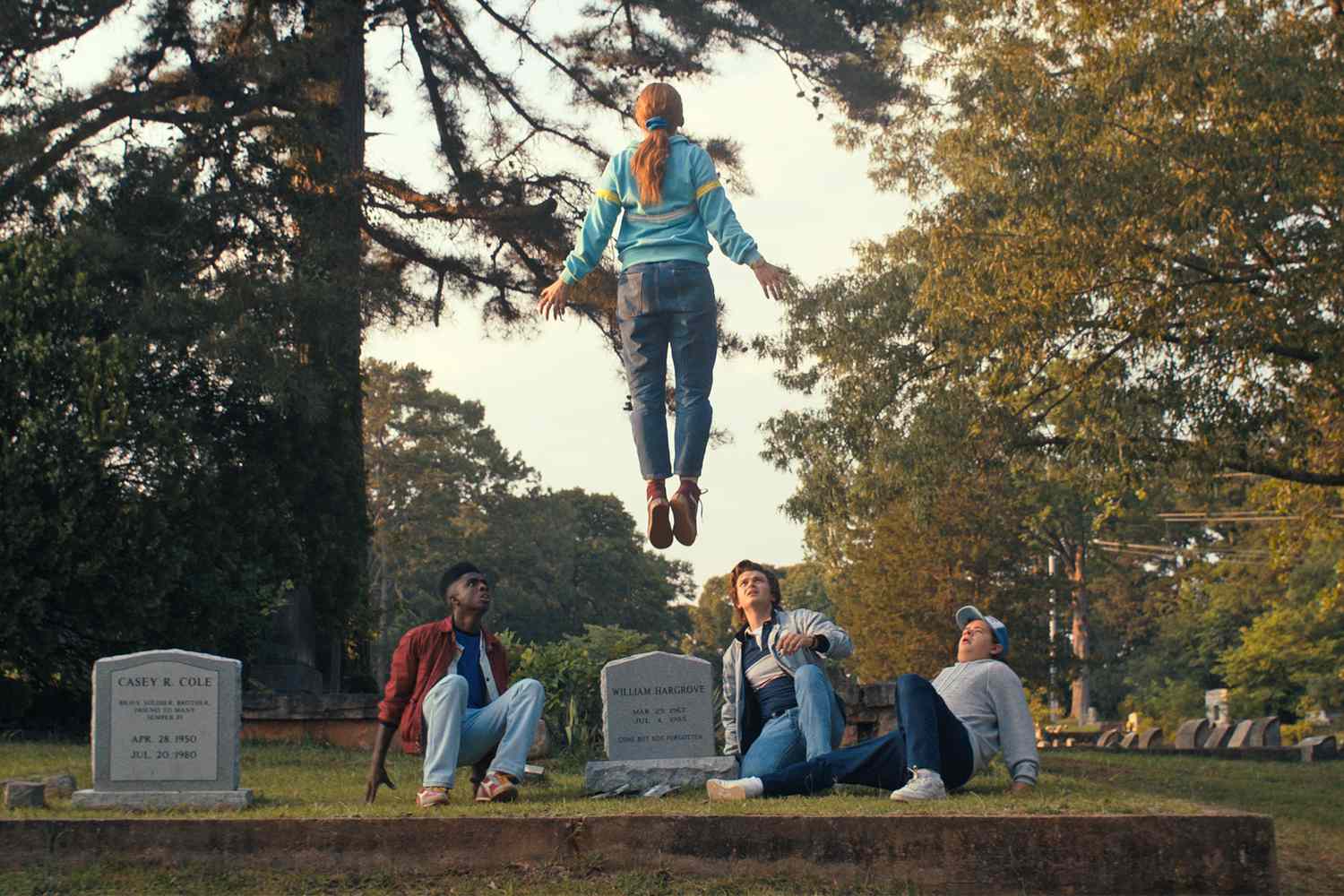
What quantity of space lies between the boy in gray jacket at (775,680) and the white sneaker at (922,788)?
67 cm

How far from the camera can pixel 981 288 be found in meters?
16.0

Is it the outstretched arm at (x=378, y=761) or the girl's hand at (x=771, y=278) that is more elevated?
the girl's hand at (x=771, y=278)

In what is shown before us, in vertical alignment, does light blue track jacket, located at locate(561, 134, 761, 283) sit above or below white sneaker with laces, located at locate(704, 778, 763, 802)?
above

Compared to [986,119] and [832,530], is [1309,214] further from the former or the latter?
[832,530]

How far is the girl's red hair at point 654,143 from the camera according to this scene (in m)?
9.31

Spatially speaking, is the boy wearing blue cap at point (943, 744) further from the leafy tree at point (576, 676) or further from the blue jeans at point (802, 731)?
the leafy tree at point (576, 676)

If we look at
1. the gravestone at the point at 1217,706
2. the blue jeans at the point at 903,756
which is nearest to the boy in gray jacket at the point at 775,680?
the blue jeans at the point at 903,756

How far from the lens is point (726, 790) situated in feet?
25.4

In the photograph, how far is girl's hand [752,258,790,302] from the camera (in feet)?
30.1

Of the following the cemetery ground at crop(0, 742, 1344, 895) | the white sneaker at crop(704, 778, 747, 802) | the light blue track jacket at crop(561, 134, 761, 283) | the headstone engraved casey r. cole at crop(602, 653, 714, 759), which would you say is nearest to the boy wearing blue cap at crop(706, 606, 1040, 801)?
the white sneaker at crop(704, 778, 747, 802)

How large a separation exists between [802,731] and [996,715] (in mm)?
1070

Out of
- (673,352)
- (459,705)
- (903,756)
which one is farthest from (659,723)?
(673,352)

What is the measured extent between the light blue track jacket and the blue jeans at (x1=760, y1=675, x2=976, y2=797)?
3004 mm

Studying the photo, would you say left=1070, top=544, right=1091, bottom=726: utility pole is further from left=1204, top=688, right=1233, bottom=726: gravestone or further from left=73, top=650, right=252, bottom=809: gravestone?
left=73, top=650, right=252, bottom=809: gravestone
